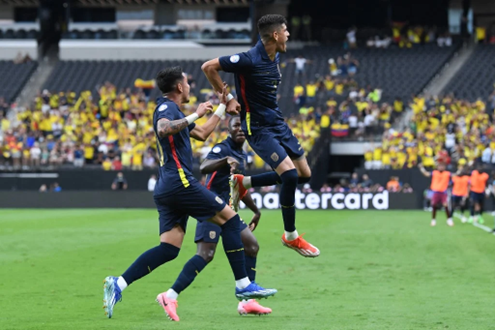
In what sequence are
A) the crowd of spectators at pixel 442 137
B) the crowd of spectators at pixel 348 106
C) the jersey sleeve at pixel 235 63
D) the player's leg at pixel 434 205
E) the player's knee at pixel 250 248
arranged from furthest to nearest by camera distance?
the crowd of spectators at pixel 348 106 < the crowd of spectators at pixel 442 137 < the player's leg at pixel 434 205 < the player's knee at pixel 250 248 < the jersey sleeve at pixel 235 63

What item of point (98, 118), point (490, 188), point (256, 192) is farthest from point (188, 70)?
point (490, 188)

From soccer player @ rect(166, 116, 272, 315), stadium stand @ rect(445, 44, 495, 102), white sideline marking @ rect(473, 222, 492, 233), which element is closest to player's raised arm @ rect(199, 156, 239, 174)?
soccer player @ rect(166, 116, 272, 315)

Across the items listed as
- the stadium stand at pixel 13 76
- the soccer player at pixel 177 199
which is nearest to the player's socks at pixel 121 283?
the soccer player at pixel 177 199

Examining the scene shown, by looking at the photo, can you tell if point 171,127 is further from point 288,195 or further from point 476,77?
point 476,77

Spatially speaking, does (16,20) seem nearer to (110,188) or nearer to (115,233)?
(110,188)

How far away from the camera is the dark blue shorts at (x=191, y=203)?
8.62m

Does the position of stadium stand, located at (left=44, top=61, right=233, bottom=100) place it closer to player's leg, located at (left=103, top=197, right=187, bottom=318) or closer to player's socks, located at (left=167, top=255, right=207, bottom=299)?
player's socks, located at (left=167, top=255, right=207, bottom=299)

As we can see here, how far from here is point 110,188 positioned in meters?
37.1

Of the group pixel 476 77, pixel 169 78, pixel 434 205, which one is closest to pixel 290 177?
pixel 169 78

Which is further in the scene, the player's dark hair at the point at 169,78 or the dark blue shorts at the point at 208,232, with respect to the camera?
the dark blue shorts at the point at 208,232

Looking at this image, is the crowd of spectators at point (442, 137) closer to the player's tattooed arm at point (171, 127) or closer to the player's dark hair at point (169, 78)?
the player's dark hair at point (169, 78)

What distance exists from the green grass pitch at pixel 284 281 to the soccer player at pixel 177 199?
382 millimetres

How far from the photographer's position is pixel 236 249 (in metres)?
9.05

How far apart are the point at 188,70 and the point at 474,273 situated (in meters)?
35.2
